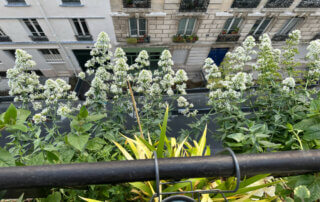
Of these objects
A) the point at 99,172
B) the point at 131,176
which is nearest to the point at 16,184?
the point at 99,172

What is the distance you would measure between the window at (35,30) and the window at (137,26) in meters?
4.52

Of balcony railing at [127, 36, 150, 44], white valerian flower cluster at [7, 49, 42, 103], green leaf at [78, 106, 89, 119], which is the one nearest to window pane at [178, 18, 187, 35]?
balcony railing at [127, 36, 150, 44]

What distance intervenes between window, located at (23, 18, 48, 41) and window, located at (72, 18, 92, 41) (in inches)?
66.5

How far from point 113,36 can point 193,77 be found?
5.93 meters

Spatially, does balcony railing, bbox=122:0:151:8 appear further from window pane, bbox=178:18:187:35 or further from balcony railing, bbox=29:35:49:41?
balcony railing, bbox=29:35:49:41

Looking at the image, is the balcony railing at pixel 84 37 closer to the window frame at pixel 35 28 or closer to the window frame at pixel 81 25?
the window frame at pixel 81 25

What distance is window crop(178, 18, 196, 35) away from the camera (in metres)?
8.60

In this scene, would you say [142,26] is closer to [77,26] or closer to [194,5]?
[194,5]

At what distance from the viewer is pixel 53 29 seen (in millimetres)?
8055

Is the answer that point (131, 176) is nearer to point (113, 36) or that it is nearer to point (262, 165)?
point (262, 165)

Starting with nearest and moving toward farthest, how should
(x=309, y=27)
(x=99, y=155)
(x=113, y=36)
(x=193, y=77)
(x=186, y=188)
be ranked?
(x=186, y=188)
(x=99, y=155)
(x=113, y=36)
(x=309, y=27)
(x=193, y=77)

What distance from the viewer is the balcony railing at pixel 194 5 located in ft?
25.0

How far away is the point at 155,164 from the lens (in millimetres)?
695

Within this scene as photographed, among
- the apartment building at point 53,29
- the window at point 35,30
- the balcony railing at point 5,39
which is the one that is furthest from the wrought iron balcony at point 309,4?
the balcony railing at point 5,39
